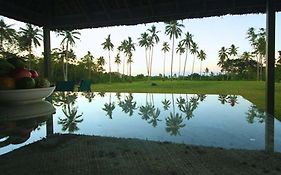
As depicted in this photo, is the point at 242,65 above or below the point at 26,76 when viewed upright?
above

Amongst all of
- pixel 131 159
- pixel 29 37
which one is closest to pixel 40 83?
pixel 131 159

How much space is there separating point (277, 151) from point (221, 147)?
139 mm

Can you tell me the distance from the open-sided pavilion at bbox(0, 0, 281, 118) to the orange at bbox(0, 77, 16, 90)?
214 centimetres

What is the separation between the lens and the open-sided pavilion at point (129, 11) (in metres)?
2.95

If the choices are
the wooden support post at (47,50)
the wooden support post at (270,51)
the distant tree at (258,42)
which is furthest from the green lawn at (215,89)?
the distant tree at (258,42)

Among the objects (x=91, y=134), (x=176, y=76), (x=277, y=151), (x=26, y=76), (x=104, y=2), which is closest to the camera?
(x=277, y=151)

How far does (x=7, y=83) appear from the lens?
100 centimetres

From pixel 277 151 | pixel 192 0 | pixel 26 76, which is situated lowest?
pixel 277 151

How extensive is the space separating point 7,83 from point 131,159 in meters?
0.73

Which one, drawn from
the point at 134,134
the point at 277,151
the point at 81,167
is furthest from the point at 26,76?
the point at 277,151

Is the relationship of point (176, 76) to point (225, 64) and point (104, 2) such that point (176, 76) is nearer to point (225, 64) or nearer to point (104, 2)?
point (225, 64)

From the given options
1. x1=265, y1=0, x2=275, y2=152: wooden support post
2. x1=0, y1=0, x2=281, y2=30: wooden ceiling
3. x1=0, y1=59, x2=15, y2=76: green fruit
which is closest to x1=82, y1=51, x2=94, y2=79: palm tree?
x1=0, y1=0, x2=281, y2=30: wooden ceiling

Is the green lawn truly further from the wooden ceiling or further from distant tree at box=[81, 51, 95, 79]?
distant tree at box=[81, 51, 95, 79]

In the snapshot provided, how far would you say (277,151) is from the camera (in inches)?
24.2
